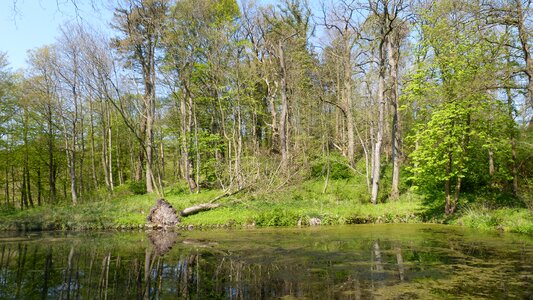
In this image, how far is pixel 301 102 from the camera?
97.2 feet

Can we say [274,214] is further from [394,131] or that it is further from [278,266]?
[278,266]

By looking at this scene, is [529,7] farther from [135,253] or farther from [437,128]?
[135,253]

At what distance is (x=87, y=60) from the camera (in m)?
24.1

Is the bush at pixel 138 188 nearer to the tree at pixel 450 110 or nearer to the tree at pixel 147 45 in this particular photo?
the tree at pixel 147 45

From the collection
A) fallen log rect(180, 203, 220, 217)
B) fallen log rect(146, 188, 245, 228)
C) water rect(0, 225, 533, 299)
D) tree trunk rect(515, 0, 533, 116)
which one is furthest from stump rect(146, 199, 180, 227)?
tree trunk rect(515, 0, 533, 116)

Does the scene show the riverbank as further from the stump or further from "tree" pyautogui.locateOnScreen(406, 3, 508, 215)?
"tree" pyautogui.locateOnScreen(406, 3, 508, 215)

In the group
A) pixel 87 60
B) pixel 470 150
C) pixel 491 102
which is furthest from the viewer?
pixel 87 60

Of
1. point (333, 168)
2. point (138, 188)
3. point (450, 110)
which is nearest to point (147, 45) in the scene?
point (138, 188)

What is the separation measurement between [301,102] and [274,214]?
13545mm

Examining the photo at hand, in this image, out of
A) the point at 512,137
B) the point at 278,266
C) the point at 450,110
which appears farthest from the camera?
the point at 512,137

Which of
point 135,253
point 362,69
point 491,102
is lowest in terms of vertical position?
point 135,253

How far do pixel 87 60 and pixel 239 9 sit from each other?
1167 centimetres

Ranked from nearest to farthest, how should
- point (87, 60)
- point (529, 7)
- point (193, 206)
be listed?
point (529, 7), point (193, 206), point (87, 60)

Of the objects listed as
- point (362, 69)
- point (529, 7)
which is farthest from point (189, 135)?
point (529, 7)
